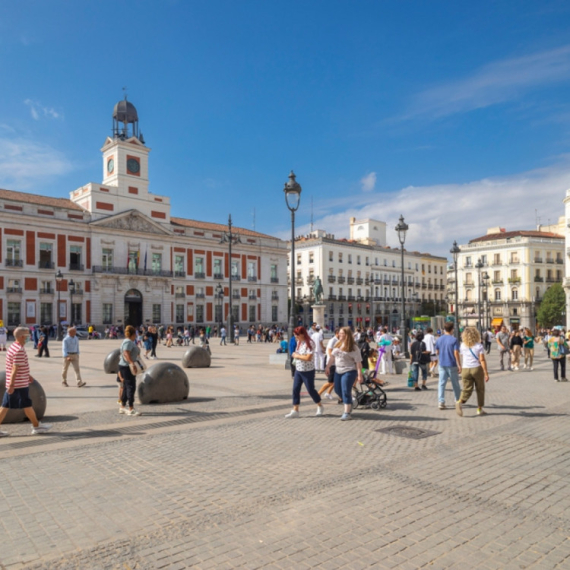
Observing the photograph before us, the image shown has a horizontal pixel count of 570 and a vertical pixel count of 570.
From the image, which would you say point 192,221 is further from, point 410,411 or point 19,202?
point 410,411

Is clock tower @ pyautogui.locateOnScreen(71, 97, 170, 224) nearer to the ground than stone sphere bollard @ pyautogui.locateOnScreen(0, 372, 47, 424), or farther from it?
farther from it

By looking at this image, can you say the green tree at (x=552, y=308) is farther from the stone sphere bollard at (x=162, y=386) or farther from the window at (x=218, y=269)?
the stone sphere bollard at (x=162, y=386)

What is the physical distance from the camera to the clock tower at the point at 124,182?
5192 centimetres

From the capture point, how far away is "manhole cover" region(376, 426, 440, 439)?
778 cm

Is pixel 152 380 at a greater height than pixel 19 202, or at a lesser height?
lesser

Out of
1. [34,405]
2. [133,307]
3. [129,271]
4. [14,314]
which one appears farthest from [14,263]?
[34,405]

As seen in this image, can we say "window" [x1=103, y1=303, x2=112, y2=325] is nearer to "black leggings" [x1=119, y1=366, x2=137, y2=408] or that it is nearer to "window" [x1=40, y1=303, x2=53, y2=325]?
"window" [x1=40, y1=303, x2=53, y2=325]

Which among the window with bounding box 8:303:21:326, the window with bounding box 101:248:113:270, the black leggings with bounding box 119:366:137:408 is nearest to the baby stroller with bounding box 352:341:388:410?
the black leggings with bounding box 119:366:137:408

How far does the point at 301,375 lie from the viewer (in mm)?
8914

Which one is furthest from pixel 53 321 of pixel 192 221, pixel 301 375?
pixel 301 375

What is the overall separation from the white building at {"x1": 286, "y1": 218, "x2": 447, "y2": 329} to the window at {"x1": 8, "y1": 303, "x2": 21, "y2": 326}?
34598 millimetres

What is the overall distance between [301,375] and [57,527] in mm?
5080

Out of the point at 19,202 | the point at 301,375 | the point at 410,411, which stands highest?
the point at 19,202

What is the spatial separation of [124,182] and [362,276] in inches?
1557
